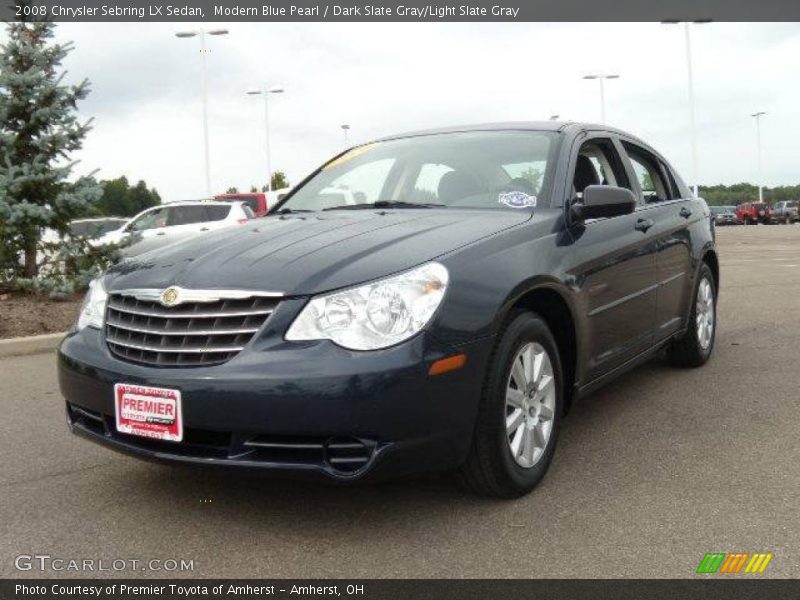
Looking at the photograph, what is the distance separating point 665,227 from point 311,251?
102 inches

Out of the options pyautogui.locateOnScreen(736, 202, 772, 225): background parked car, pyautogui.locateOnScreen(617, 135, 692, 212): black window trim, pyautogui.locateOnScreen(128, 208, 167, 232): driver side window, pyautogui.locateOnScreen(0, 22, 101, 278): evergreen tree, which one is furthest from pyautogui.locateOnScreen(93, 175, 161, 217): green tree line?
pyautogui.locateOnScreen(617, 135, 692, 212): black window trim

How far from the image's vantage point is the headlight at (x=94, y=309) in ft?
10.8

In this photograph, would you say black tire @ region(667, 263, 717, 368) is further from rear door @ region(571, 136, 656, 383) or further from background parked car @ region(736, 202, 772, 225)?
background parked car @ region(736, 202, 772, 225)

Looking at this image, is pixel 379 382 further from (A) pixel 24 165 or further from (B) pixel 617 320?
(A) pixel 24 165

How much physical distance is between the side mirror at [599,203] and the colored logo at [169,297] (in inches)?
70.5

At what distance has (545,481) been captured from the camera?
3447mm

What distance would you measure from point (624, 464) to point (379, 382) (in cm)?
153

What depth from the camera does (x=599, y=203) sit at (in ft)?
12.0

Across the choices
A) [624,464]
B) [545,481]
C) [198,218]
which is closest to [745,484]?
[624,464]

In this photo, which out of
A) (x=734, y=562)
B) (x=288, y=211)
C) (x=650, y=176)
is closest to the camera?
(x=734, y=562)

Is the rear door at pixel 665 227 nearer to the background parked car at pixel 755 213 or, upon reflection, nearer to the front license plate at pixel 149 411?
the front license plate at pixel 149 411

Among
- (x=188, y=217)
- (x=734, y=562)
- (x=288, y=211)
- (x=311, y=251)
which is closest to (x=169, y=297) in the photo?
(x=311, y=251)

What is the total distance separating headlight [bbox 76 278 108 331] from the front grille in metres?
0.30

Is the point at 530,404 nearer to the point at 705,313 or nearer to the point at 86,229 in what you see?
the point at 705,313
